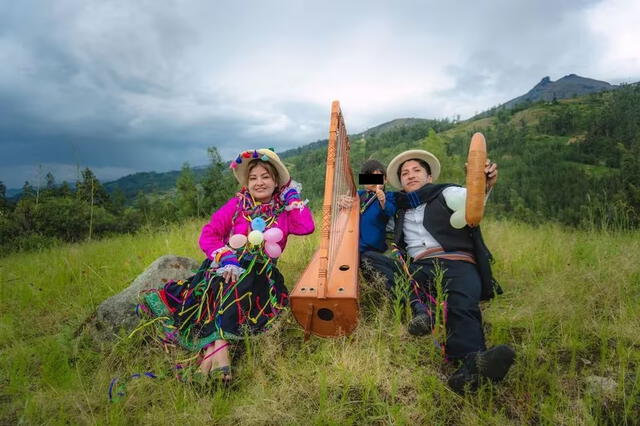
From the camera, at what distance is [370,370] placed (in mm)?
2092

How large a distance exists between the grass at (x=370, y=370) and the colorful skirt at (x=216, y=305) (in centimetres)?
14

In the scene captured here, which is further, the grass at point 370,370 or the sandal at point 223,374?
the sandal at point 223,374

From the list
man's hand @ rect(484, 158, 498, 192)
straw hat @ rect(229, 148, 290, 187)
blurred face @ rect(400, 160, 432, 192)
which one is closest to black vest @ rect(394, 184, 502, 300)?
blurred face @ rect(400, 160, 432, 192)

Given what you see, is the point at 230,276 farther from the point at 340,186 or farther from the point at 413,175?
the point at 413,175

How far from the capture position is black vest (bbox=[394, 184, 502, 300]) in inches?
99.7

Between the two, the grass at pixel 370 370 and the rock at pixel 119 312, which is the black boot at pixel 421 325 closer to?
the grass at pixel 370 370

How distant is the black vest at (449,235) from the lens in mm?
2533

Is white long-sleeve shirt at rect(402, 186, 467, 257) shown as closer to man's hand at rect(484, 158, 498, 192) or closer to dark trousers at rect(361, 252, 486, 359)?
dark trousers at rect(361, 252, 486, 359)

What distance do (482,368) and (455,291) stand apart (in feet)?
2.03

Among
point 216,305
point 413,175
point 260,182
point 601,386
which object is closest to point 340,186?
point 260,182

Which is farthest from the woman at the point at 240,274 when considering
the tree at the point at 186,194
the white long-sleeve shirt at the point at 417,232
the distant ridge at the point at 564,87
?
the distant ridge at the point at 564,87

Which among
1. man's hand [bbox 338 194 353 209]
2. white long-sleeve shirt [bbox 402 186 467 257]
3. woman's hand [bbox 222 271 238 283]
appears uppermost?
man's hand [bbox 338 194 353 209]

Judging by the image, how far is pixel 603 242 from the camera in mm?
3965

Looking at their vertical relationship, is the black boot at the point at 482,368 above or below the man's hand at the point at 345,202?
below
